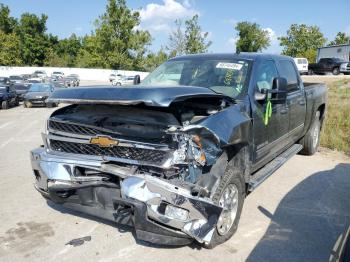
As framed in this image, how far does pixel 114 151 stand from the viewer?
3.64 m

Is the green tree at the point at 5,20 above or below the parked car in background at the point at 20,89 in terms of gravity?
above

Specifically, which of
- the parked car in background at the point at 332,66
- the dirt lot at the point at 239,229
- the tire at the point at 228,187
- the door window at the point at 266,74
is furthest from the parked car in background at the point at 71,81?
the tire at the point at 228,187

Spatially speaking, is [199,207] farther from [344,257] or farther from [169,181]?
[344,257]

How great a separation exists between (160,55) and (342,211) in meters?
46.5

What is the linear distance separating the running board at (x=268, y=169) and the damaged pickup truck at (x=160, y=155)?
3 cm

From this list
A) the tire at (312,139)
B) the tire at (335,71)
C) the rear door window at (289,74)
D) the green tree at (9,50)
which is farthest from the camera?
the green tree at (9,50)

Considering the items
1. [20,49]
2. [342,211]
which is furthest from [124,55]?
[342,211]

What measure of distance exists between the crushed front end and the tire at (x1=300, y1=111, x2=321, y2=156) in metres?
4.11

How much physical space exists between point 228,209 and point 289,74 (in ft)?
10.2

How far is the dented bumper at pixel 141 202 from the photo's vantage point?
3212mm

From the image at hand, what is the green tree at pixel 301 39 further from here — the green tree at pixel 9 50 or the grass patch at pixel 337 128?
the grass patch at pixel 337 128

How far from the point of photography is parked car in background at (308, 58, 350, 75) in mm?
36906

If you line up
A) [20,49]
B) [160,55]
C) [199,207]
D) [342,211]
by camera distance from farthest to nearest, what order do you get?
[20,49] → [160,55] → [342,211] → [199,207]

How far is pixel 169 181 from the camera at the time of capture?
3.28m
